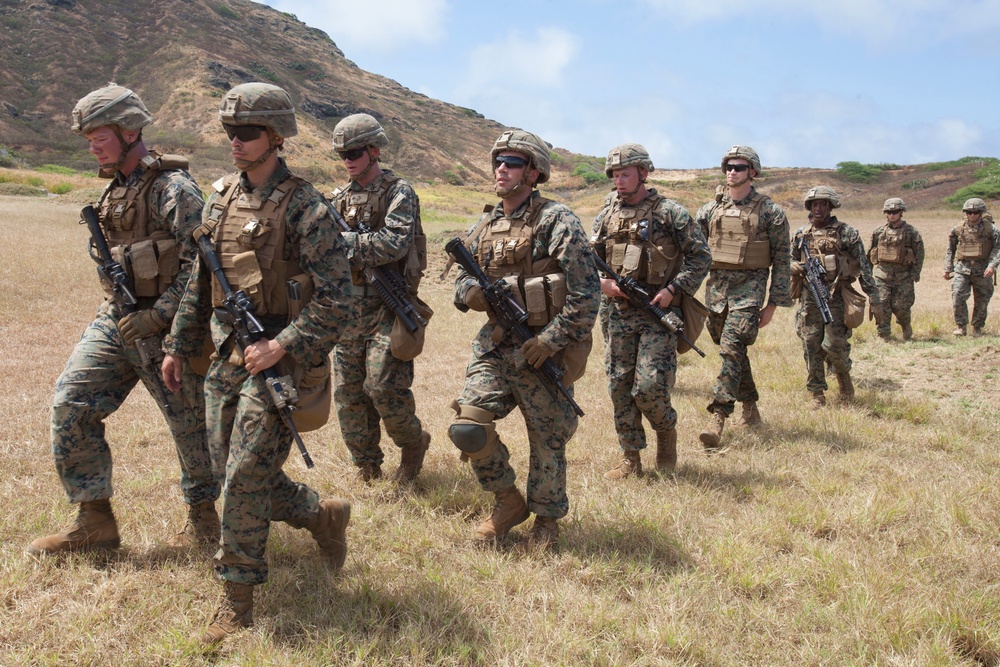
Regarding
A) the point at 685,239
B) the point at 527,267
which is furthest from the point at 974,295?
the point at 527,267

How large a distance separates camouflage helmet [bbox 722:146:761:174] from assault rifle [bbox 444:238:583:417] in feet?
11.6

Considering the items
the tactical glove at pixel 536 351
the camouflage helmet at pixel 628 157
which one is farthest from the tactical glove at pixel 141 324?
the camouflage helmet at pixel 628 157

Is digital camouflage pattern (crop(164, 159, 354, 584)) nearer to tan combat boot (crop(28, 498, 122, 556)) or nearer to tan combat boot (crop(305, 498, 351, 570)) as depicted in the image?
tan combat boot (crop(305, 498, 351, 570))

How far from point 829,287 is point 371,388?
5514 millimetres

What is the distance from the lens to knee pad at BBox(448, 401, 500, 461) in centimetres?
436

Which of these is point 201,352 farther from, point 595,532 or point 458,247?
point 595,532

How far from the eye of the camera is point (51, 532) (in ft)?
14.9

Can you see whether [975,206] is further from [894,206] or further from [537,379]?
[537,379]

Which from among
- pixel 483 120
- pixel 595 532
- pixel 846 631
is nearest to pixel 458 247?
pixel 595 532

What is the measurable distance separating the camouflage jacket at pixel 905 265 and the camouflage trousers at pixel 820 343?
536 cm

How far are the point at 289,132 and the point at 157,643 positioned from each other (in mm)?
2373

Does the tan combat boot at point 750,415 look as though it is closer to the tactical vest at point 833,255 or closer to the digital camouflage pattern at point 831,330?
the digital camouflage pattern at point 831,330

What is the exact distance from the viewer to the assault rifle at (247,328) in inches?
134

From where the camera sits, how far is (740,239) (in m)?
7.28
